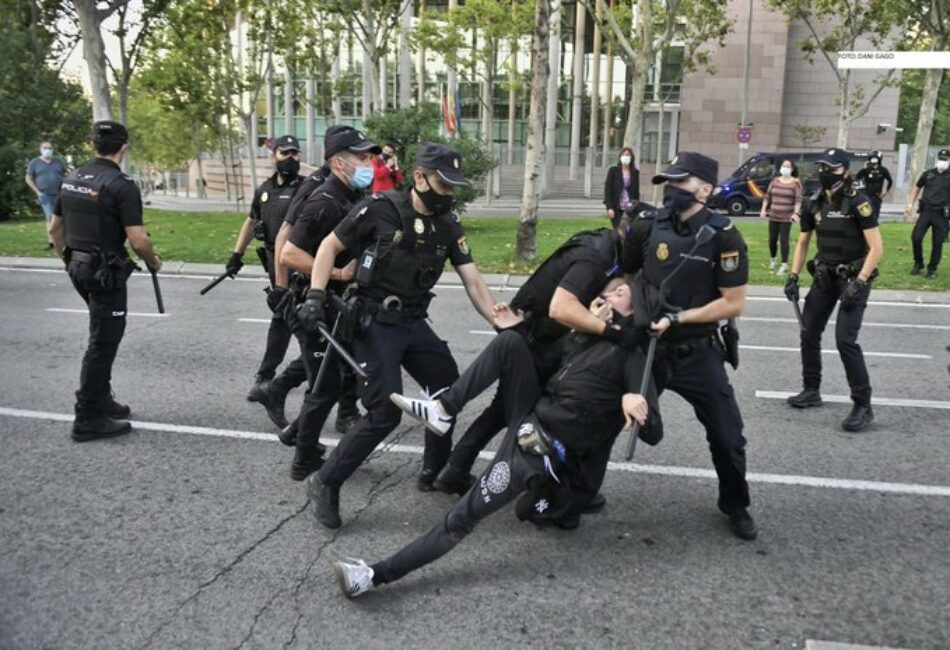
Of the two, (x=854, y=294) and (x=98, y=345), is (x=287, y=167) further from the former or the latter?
(x=854, y=294)

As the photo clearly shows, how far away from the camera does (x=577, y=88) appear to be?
43031 mm

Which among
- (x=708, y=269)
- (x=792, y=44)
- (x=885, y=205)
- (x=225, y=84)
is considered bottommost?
(x=885, y=205)

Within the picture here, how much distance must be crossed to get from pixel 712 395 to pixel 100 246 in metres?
3.87

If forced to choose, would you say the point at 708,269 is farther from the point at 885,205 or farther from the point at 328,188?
the point at 885,205

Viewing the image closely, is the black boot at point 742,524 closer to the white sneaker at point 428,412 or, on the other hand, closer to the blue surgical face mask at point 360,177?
the white sneaker at point 428,412

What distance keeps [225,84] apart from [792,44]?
87.8 ft

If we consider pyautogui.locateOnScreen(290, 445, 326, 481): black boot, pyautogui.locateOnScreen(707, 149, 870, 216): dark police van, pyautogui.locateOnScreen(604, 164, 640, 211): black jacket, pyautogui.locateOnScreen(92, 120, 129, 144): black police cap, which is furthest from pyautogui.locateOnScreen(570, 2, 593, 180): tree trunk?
pyautogui.locateOnScreen(290, 445, 326, 481): black boot

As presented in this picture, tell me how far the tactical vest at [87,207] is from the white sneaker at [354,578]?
304 centimetres

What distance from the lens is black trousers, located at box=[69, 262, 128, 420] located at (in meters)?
5.34

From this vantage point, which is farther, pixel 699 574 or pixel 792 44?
pixel 792 44

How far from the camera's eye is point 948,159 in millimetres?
12531

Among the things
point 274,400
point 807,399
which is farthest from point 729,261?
point 274,400

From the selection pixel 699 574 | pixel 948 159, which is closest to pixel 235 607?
pixel 699 574

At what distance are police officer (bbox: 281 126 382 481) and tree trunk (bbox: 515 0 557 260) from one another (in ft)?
28.1
